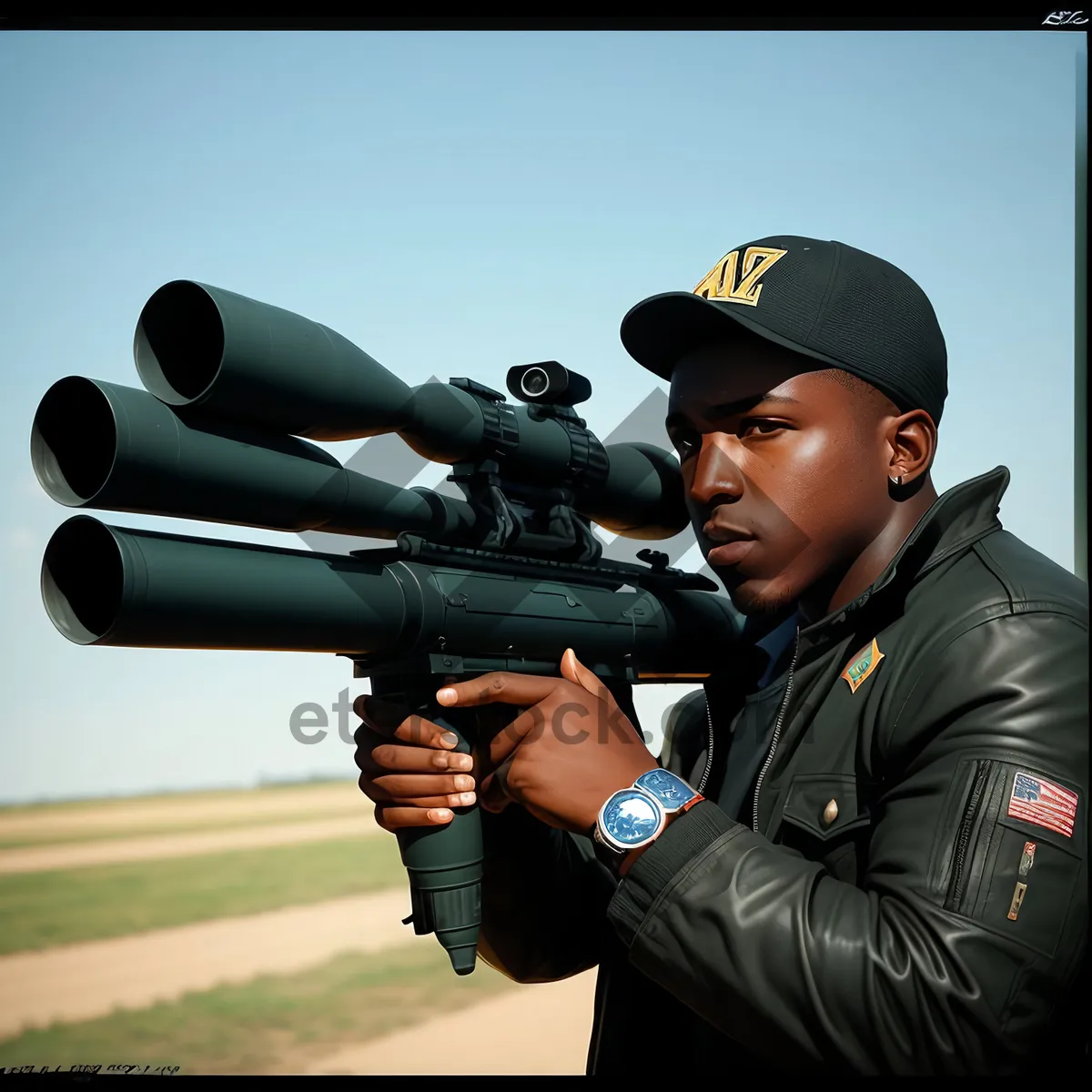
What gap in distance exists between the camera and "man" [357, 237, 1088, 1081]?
5.41 feet

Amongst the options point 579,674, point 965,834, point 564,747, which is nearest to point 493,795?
point 579,674

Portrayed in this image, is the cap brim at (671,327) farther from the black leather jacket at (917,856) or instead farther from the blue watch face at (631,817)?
the blue watch face at (631,817)

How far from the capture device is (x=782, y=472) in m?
2.26

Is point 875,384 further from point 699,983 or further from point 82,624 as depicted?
point 82,624

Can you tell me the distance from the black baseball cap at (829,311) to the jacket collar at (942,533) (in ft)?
0.92

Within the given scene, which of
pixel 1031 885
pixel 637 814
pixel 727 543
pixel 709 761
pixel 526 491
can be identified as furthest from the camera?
pixel 526 491

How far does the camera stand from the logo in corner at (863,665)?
2.07 meters

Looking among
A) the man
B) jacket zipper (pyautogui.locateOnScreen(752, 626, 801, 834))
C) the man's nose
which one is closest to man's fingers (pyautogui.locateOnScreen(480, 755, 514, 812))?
the man

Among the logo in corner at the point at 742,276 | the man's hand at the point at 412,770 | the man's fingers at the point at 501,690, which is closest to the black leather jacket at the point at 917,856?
the man's fingers at the point at 501,690

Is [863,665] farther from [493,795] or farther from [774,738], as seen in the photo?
[493,795]

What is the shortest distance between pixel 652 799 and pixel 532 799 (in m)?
0.28

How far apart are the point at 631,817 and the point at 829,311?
118 centimetres

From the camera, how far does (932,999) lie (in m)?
1.60
